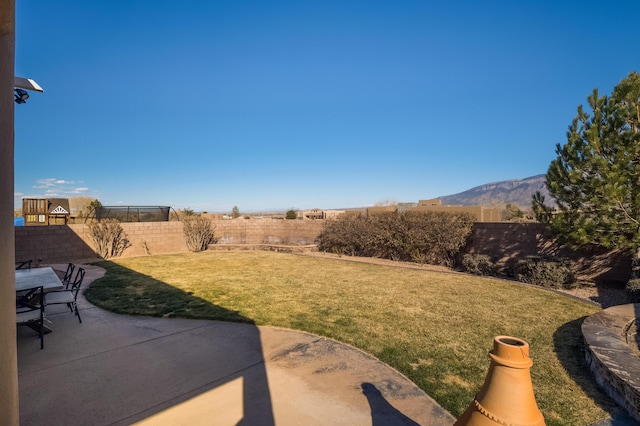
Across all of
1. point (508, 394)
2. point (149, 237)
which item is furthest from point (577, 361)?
point (149, 237)

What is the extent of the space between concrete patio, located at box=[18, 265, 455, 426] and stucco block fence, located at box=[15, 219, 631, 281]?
5944 mm

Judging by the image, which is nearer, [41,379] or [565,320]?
[41,379]

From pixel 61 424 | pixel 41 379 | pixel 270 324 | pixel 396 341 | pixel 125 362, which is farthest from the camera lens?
pixel 270 324

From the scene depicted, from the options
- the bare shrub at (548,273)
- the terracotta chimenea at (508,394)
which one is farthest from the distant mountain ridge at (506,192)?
the terracotta chimenea at (508,394)

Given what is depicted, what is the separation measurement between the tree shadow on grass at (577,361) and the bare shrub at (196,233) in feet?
51.4

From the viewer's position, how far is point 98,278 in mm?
9945

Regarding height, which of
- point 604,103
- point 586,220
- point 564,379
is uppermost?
point 604,103

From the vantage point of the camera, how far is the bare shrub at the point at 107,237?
14.2 meters

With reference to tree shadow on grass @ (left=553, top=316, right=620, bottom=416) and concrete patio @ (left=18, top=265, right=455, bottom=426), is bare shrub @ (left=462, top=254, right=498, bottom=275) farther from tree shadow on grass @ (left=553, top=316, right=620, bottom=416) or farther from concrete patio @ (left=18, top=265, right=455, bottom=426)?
concrete patio @ (left=18, top=265, right=455, bottom=426)

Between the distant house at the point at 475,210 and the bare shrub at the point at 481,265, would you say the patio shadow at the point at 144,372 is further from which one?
the distant house at the point at 475,210

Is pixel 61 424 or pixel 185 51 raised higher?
pixel 185 51

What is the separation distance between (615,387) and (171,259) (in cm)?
1423

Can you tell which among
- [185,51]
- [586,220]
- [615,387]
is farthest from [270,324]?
[185,51]

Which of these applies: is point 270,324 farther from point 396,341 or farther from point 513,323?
point 513,323
